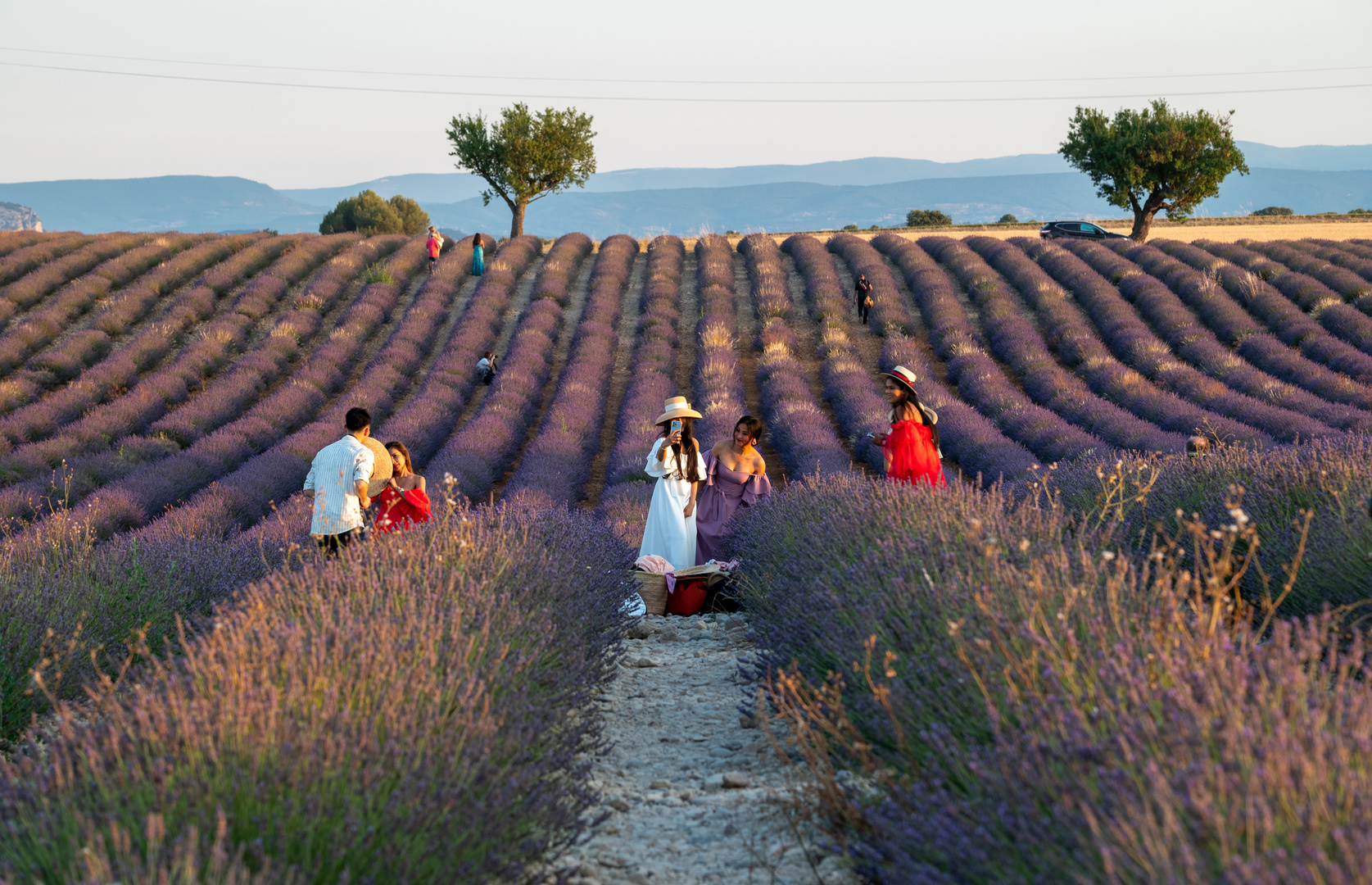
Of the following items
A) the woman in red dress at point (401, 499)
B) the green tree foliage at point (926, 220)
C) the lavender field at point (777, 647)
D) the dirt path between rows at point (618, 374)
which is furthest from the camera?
the green tree foliage at point (926, 220)

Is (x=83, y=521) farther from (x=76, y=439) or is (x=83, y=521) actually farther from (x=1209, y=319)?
(x=1209, y=319)

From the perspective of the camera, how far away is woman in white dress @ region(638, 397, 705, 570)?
582cm

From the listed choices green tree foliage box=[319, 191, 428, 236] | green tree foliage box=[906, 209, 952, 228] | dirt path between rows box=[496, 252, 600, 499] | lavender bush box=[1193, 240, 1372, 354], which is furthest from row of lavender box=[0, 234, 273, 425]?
green tree foliage box=[906, 209, 952, 228]

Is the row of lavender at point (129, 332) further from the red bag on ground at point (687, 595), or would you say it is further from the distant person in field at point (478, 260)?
the red bag on ground at point (687, 595)

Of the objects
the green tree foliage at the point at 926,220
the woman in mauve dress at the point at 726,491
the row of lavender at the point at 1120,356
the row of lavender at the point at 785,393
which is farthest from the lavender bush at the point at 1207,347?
the green tree foliage at the point at 926,220

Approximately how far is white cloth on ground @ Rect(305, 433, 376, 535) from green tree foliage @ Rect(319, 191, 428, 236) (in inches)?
1556

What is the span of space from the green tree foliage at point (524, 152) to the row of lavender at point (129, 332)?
391 inches

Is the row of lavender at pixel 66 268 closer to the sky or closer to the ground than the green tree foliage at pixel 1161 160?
closer to the ground

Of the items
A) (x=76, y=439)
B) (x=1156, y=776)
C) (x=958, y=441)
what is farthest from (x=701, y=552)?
Result: (x=76, y=439)

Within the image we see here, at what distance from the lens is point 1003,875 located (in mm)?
1629

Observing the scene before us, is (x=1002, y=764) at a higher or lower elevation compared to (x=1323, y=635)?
lower

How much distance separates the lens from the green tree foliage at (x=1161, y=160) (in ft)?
90.3

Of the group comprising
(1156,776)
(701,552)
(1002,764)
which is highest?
(1156,776)

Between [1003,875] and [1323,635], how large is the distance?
828mm
